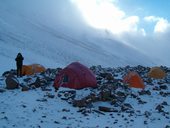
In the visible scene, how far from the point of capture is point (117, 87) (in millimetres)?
22750

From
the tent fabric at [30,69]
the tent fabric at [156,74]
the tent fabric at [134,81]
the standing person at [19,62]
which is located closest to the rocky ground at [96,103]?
the tent fabric at [134,81]

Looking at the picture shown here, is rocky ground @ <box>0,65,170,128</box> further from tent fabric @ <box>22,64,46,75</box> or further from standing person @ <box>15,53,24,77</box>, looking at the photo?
tent fabric @ <box>22,64,46,75</box>

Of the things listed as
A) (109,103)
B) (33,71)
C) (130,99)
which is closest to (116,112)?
(109,103)

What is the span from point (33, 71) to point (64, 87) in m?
6.98

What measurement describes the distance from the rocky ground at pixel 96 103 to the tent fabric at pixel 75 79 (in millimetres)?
523

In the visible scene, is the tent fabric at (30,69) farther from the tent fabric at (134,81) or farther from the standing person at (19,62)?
the tent fabric at (134,81)

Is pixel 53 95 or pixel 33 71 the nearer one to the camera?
pixel 53 95

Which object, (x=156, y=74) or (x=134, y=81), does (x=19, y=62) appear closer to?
(x=134, y=81)

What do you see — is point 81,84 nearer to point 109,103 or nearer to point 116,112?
point 109,103

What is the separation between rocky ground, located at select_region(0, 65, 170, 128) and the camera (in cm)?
1644

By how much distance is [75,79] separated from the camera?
74.2 ft

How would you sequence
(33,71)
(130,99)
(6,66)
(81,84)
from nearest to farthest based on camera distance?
(130,99) < (81,84) < (33,71) < (6,66)

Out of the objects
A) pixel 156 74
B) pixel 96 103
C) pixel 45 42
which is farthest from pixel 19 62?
pixel 45 42

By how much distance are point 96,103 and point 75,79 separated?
→ 3.46 metres
